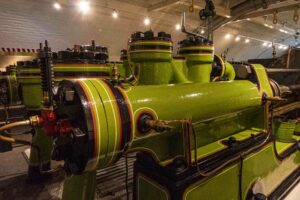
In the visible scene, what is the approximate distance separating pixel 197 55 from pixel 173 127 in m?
0.74

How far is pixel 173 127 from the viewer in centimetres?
88

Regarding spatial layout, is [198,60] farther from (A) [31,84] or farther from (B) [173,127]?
(A) [31,84]

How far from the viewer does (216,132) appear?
1.40 m

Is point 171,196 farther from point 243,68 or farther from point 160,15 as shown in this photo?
point 160,15

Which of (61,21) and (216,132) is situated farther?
(61,21)

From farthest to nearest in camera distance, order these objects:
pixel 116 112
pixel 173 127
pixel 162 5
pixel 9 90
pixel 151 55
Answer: pixel 162 5 < pixel 9 90 < pixel 151 55 < pixel 173 127 < pixel 116 112

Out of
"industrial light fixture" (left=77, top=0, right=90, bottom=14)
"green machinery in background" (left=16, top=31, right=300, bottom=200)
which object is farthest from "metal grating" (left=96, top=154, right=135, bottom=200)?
"industrial light fixture" (left=77, top=0, right=90, bottom=14)

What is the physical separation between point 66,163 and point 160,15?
608 centimetres

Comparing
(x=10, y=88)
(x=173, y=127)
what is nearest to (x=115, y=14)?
(x=10, y=88)

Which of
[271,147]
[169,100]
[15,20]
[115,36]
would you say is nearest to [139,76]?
[169,100]

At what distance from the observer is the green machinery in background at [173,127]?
77 centimetres

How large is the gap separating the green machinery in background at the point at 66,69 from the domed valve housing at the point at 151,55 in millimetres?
571

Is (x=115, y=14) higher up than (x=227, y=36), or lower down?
lower down

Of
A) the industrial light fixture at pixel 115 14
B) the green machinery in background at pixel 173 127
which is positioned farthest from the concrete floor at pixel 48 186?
the industrial light fixture at pixel 115 14
